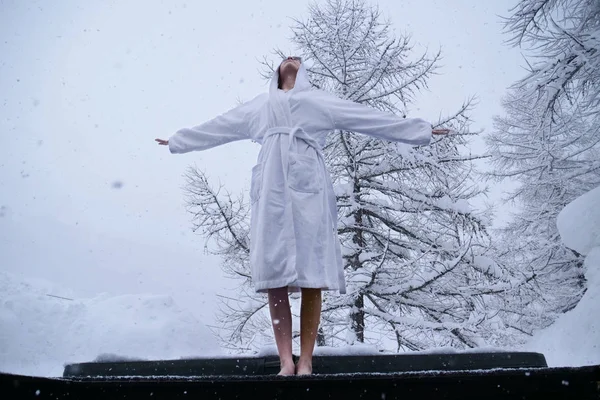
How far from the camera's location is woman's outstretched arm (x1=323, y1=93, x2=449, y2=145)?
229cm

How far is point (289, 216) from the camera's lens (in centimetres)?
201

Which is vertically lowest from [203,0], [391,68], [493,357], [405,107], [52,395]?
[52,395]

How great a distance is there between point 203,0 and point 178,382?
7896cm

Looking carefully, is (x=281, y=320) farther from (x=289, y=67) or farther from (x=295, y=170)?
(x=289, y=67)

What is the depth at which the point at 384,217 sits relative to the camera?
6.32 m

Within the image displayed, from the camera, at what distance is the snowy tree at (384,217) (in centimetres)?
536

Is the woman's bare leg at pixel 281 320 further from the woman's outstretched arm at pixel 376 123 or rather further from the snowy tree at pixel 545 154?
the snowy tree at pixel 545 154

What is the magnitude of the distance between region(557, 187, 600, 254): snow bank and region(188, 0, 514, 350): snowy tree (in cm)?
100

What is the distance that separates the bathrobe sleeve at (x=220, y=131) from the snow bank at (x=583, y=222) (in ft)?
15.4

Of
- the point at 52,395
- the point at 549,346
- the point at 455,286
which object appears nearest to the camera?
the point at 52,395

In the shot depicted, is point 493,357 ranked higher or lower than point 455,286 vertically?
lower

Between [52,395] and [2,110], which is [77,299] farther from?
[2,110]

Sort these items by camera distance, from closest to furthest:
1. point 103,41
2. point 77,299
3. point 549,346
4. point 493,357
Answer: point 493,357 < point 77,299 < point 549,346 < point 103,41

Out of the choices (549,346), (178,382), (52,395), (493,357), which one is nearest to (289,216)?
(178,382)
